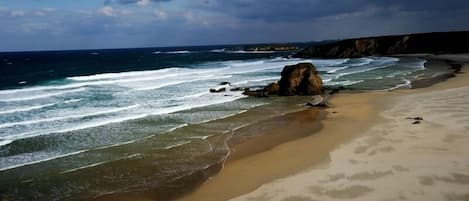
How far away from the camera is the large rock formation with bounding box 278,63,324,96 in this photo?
1202 inches

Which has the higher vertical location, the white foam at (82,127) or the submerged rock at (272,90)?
the submerged rock at (272,90)

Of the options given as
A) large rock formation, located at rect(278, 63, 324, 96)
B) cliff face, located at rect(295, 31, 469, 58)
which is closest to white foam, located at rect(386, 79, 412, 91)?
large rock formation, located at rect(278, 63, 324, 96)

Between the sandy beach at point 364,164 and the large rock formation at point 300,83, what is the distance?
30.4ft

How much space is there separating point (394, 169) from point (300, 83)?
18.7 metres

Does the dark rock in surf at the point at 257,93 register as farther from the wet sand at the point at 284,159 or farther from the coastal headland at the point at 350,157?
the wet sand at the point at 284,159

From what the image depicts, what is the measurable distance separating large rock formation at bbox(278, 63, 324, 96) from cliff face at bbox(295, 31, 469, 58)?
181 feet

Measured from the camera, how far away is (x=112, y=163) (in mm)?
14938

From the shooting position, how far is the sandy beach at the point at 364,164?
35.8ft

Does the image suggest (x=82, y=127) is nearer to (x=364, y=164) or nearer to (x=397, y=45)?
(x=364, y=164)

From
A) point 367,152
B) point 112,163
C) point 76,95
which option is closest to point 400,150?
point 367,152

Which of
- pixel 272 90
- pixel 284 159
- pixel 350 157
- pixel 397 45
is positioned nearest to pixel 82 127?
pixel 284 159

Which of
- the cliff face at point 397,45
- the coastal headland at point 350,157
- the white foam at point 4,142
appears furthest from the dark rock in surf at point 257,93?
the cliff face at point 397,45

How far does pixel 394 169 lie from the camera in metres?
12.4

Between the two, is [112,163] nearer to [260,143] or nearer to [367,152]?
[260,143]
